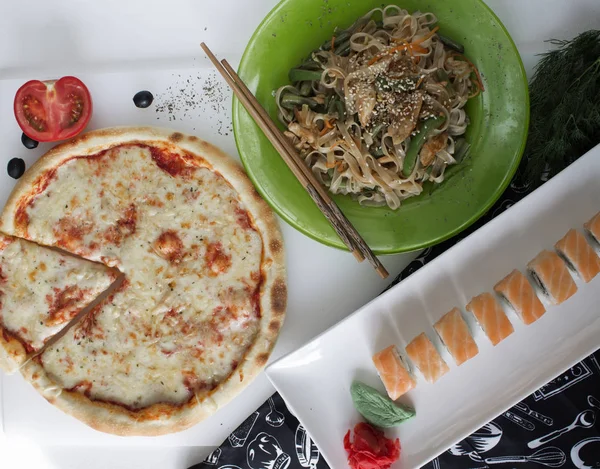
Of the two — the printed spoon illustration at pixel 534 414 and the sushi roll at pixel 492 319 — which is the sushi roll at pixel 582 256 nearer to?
the sushi roll at pixel 492 319

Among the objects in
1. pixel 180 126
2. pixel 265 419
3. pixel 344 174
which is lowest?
pixel 265 419

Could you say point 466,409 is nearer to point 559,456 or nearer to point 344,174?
Answer: point 559,456

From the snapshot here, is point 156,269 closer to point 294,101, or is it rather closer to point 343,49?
point 294,101

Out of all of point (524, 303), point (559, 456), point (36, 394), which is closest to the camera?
point (524, 303)

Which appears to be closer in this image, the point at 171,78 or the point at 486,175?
the point at 486,175

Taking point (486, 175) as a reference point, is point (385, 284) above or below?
below

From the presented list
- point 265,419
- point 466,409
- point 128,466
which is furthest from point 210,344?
point 466,409

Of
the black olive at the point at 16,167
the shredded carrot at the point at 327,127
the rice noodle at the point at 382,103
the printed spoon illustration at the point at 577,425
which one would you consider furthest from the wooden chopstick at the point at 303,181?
the printed spoon illustration at the point at 577,425
